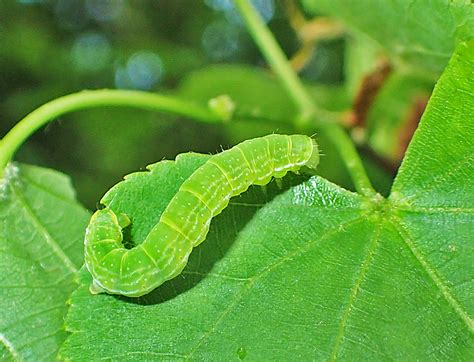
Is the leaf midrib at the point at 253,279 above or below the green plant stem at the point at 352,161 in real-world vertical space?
below

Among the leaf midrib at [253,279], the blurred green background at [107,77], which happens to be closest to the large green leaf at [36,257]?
the leaf midrib at [253,279]

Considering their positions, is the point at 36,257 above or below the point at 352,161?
above

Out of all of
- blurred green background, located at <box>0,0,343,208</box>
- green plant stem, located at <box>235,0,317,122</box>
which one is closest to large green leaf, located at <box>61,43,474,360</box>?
green plant stem, located at <box>235,0,317,122</box>

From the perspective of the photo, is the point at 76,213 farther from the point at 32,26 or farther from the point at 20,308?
the point at 32,26

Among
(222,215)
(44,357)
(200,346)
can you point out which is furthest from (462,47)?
(44,357)

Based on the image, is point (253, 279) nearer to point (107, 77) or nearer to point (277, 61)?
point (277, 61)

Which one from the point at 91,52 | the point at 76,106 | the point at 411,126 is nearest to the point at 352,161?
the point at 76,106

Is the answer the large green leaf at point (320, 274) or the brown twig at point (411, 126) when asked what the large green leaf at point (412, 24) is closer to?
the large green leaf at point (320, 274)
